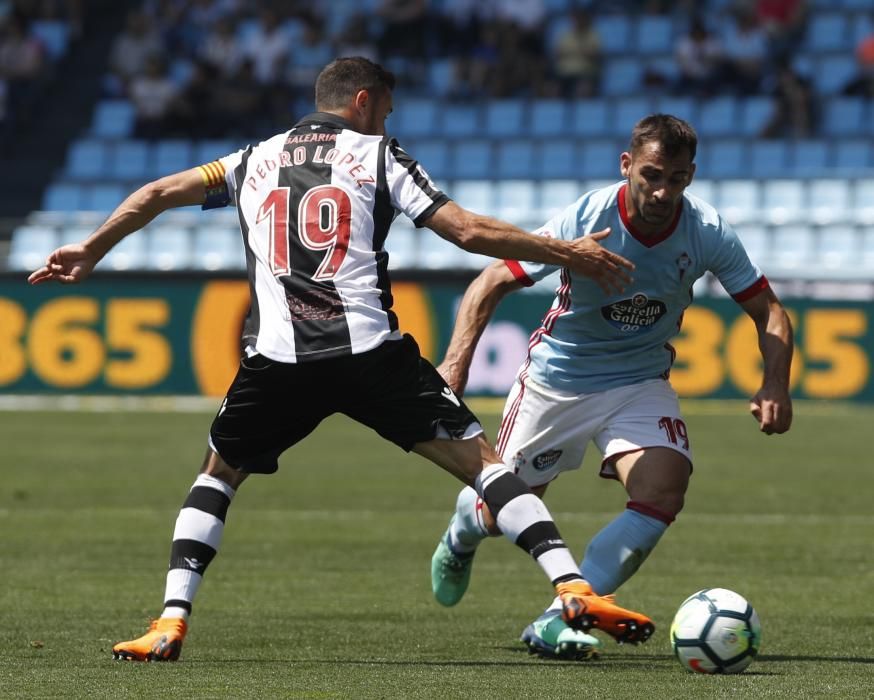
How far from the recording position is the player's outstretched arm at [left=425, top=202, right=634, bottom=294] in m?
5.55

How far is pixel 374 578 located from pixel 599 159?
15061mm

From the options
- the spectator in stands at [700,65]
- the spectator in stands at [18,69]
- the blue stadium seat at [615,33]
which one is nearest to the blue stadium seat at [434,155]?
the blue stadium seat at [615,33]

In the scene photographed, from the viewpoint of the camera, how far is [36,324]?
19.6m

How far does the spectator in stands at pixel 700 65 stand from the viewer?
22689mm

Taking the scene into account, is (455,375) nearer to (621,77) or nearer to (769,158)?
(769,158)

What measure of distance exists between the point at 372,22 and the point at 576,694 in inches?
815

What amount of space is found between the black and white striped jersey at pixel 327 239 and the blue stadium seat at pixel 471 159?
1726cm

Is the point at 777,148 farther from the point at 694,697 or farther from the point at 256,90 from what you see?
the point at 694,697

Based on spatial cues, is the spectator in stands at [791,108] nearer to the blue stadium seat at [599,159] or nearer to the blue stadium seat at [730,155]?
the blue stadium seat at [730,155]

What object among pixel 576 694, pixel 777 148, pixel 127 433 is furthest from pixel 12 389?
pixel 576 694

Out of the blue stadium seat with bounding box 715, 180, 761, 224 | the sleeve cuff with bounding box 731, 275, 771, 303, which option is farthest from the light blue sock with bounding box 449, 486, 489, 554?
the blue stadium seat with bounding box 715, 180, 761, 224

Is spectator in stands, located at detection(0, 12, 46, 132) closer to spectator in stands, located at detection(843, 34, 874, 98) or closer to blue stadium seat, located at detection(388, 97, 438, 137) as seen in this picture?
blue stadium seat, located at detection(388, 97, 438, 137)

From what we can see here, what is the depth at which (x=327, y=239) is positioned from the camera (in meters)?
5.79

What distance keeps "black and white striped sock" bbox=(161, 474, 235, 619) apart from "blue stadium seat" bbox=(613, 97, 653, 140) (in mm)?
17477
